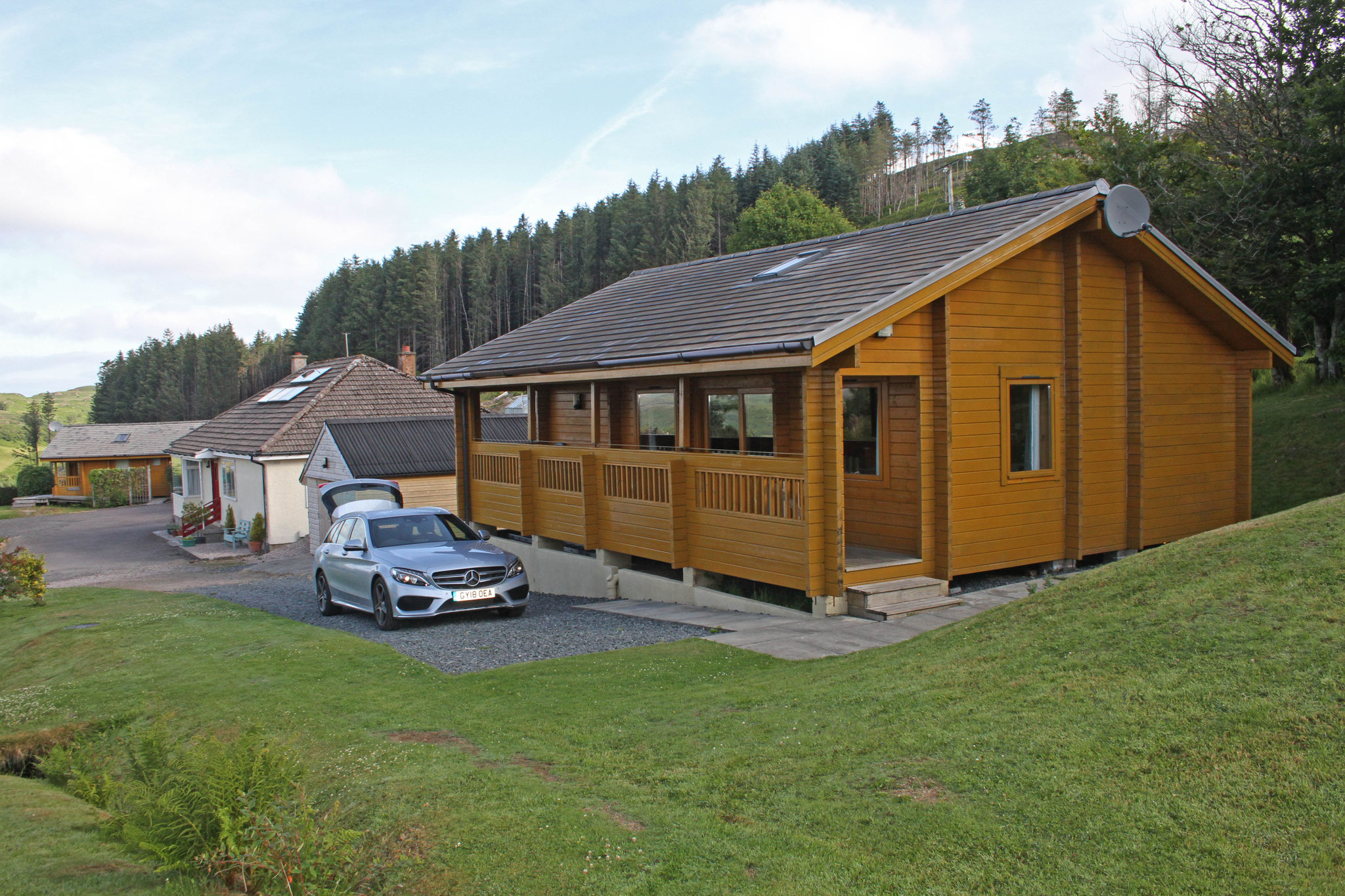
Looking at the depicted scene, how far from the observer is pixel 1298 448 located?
732 inches

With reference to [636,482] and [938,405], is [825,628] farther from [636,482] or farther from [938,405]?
[636,482]

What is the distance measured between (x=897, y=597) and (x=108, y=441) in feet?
208

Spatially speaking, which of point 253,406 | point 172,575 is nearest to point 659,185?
point 253,406

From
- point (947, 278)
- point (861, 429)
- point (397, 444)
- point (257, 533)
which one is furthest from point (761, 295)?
point (257, 533)

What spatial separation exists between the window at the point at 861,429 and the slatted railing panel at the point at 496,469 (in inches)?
275

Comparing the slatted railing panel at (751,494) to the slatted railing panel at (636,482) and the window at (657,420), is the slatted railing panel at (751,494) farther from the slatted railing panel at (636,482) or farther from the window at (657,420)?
the window at (657,420)

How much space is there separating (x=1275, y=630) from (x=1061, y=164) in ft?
210

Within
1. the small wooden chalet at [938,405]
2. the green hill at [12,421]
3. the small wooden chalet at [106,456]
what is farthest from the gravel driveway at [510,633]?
the green hill at [12,421]

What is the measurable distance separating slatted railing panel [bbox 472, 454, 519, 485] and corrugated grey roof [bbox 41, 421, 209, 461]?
149ft

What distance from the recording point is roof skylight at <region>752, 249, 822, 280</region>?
Result: 15.3 m

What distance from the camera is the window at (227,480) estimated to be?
117ft

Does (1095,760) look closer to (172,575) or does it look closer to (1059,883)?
(1059,883)

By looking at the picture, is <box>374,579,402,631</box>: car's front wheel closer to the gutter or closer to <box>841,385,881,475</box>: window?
the gutter

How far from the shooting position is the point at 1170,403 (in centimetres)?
1371
